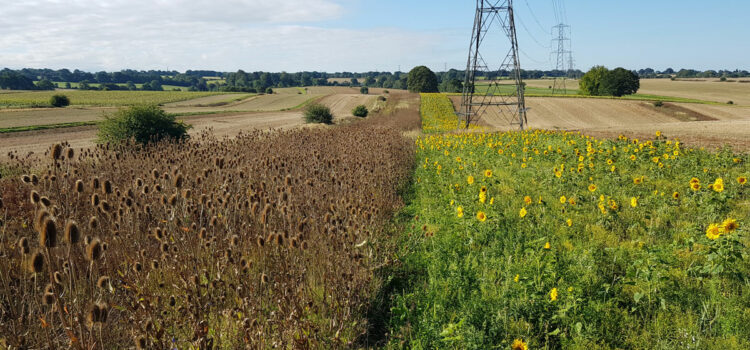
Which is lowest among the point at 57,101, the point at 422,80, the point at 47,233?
the point at 47,233

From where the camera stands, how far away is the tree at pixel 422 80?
94.1 metres

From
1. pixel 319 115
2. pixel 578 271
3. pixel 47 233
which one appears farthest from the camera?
pixel 319 115

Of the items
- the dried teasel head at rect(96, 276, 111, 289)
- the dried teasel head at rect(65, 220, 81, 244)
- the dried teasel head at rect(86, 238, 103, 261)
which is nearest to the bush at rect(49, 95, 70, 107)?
the dried teasel head at rect(96, 276, 111, 289)

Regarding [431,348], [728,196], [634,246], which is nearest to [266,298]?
[431,348]

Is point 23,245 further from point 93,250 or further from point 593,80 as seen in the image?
point 593,80

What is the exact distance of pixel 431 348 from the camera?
3416 mm

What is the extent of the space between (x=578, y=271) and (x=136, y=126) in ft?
47.4

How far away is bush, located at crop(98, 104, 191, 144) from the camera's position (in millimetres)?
13306

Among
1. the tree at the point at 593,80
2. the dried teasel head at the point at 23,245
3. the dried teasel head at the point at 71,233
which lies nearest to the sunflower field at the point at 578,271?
the dried teasel head at the point at 71,233

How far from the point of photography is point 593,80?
80000mm

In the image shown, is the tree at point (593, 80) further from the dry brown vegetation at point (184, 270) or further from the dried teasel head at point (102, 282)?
the dried teasel head at point (102, 282)

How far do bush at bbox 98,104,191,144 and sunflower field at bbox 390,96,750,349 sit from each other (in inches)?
432

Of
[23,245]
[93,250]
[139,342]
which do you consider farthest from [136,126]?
[139,342]

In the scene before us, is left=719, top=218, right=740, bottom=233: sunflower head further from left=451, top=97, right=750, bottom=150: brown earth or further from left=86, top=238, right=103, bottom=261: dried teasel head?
left=451, top=97, right=750, bottom=150: brown earth
